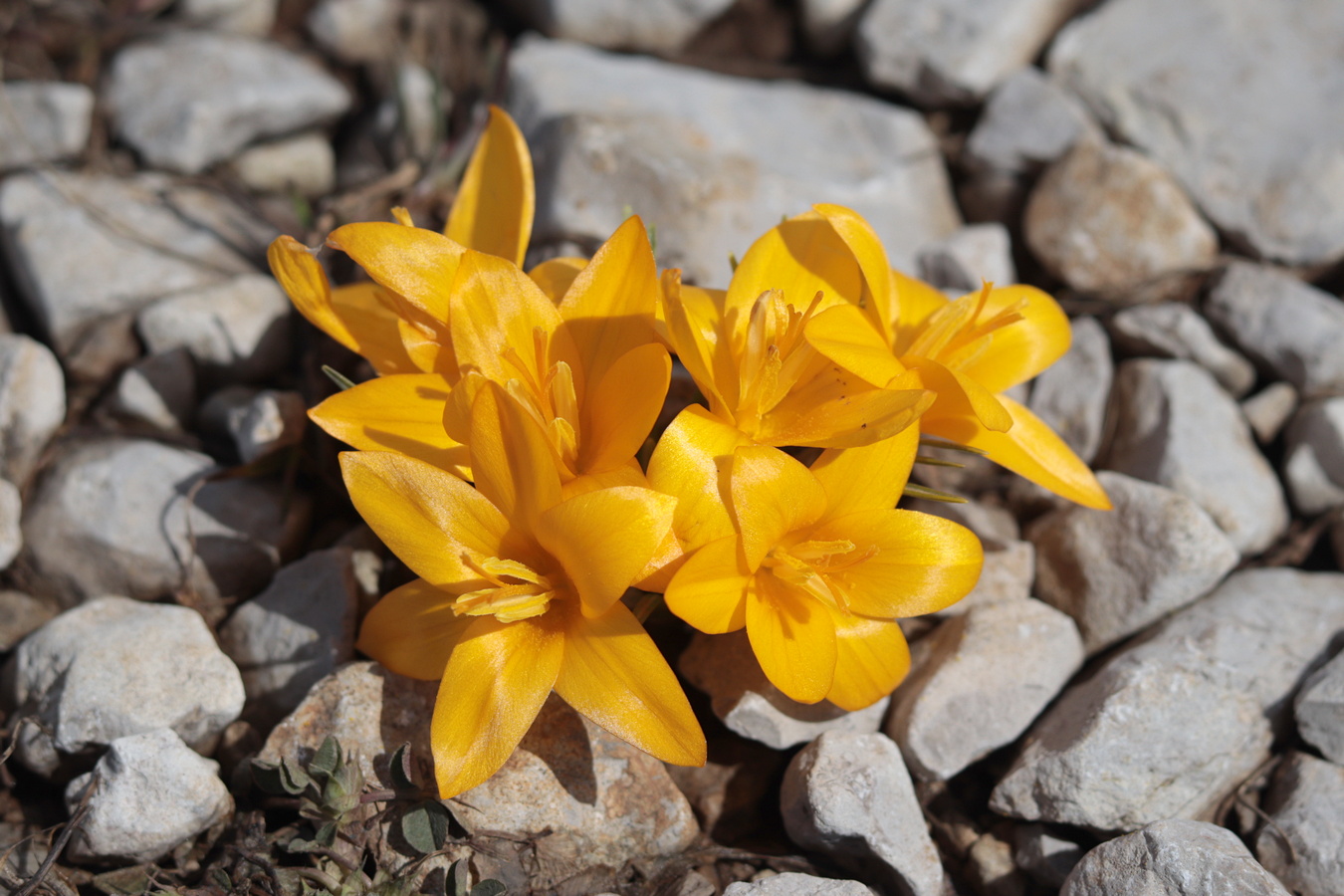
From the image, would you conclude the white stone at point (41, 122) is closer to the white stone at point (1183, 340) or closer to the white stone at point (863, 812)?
the white stone at point (863, 812)

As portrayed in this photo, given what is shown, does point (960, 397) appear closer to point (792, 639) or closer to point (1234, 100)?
point (792, 639)

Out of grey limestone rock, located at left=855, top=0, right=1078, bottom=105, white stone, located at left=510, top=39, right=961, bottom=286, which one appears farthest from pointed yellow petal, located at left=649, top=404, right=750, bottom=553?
grey limestone rock, located at left=855, top=0, right=1078, bottom=105

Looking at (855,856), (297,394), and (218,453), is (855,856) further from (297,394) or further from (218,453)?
(218,453)

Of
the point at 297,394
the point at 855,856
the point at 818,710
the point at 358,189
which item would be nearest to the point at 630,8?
the point at 358,189

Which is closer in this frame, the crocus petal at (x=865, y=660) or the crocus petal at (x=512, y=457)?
the crocus petal at (x=512, y=457)

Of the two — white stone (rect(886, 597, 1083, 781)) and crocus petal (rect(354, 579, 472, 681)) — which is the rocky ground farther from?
crocus petal (rect(354, 579, 472, 681))

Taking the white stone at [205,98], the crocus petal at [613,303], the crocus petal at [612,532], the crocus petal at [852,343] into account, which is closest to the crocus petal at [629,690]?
the crocus petal at [612,532]
